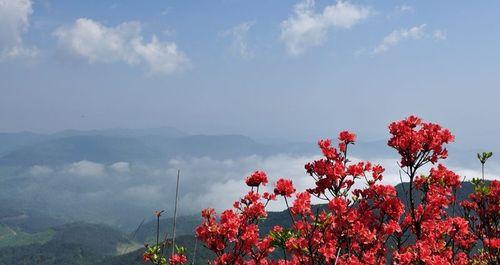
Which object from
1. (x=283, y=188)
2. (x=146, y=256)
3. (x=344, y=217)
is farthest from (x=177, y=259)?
(x=344, y=217)

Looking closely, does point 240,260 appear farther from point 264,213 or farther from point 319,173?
point 319,173

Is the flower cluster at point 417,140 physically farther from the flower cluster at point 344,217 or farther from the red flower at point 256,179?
the red flower at point 256,179

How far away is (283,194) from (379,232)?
77.8 inches

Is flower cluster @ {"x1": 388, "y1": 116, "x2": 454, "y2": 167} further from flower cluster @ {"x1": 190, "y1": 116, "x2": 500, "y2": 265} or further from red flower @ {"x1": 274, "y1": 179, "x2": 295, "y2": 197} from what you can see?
red flower @ {"x1": 274, "y1": 179, "x2": 295, "y2": 197}

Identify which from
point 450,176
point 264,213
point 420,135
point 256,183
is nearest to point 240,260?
point 264,213

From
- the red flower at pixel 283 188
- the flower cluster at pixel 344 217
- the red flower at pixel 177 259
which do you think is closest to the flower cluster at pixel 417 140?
the flower cluster at pixel 344 217

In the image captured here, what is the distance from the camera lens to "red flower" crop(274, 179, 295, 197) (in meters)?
8.45

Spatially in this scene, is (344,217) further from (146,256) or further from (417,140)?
(146,256)

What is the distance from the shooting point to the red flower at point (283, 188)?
8453mm

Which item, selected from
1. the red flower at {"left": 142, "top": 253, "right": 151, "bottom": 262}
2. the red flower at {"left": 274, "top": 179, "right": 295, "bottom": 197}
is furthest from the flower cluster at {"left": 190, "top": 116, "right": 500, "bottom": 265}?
the red flower at {"left": 142, "top": 253, "right": 151, "bottom": 262}

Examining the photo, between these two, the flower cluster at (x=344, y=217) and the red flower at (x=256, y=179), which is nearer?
the flower cluster at (x=344, y=217)

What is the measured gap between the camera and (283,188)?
8.46m

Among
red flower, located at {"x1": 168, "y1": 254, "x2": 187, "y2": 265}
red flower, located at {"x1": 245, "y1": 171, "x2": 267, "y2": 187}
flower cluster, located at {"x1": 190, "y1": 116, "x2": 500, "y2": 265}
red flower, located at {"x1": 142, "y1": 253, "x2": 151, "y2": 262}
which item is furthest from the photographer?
red flower, located at {"x1": 142, "y1": 253, "x2": 151, "y2": 262}

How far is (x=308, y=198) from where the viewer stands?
8.31 metres
